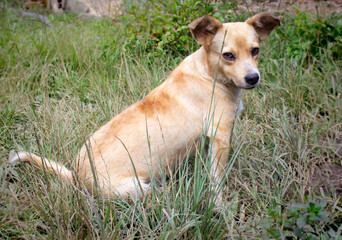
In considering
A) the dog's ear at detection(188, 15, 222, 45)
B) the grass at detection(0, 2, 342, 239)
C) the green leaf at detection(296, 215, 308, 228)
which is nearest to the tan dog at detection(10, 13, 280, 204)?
the dog's ear at detection(188, 15, 222, 45)

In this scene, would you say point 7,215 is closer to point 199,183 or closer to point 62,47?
point 199,183

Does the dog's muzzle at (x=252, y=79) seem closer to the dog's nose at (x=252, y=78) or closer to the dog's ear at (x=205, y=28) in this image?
the dog's nose at (x=252, y=78)

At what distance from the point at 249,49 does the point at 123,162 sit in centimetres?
132

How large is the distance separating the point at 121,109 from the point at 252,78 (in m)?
1.68

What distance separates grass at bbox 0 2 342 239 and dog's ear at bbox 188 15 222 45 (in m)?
0.81

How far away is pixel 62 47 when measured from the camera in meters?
4.47

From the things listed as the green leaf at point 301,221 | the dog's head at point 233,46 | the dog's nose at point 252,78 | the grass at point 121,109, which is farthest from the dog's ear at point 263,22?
the green leaf at point 301,221

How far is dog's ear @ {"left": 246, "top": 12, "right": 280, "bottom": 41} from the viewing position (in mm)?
2529

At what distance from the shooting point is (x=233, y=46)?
2354mm

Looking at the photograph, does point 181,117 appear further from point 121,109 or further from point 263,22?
point 121,109

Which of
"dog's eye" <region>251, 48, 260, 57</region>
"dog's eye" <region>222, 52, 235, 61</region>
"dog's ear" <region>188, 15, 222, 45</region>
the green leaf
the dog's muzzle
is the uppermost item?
"dog's ear" <region>188, 15, 222, 45</region>

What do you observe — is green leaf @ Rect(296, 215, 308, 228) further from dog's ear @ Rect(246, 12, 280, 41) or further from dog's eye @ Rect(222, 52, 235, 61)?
dog's ear @ Rect(246, 12, 280, 41)

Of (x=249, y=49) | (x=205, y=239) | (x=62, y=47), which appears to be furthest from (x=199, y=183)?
(x=62, y=47)

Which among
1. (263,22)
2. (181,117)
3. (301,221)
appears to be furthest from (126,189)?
(263,22)
